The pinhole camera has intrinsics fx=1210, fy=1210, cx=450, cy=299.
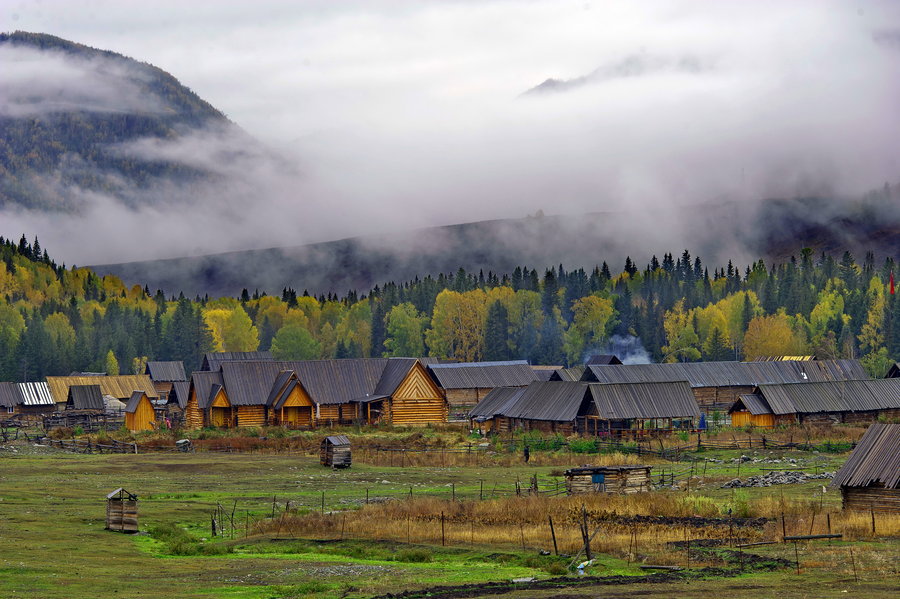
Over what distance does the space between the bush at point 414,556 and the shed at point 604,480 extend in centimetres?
1625

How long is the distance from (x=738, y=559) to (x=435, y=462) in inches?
1521

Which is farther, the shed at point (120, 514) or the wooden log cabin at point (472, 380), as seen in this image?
the wooden log cabin at point (472, 380)

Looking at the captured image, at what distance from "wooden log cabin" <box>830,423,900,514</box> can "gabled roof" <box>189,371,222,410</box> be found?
6592cm

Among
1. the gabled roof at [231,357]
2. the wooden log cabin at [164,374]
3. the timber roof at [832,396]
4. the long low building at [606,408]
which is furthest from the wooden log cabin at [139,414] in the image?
the wooden log cabin at [164,374]

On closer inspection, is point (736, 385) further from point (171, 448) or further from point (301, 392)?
point (171, 448)

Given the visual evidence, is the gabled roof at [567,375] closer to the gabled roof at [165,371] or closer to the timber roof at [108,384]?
the timber roof at [108,384]

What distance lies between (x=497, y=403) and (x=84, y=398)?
43.2 metres

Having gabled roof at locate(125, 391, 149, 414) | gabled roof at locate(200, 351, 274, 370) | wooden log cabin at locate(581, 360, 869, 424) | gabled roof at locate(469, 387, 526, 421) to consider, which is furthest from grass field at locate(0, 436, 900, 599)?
gabled roof at locate(200, 351, 274, 370)

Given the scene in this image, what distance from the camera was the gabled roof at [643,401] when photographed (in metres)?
83.5

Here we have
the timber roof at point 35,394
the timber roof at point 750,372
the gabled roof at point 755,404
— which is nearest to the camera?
the gabled roof at point 755,404

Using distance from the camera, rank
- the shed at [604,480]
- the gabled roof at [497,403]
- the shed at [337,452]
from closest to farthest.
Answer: the shed at [604,480] < the shed at [337,452] < the gabled roof at [497,403]

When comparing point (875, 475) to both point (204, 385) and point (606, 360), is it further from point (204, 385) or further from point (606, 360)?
point (606, 360)

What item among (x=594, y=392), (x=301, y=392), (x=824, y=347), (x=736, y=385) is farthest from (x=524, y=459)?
(x=824, y=347)

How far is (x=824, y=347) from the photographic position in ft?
571
